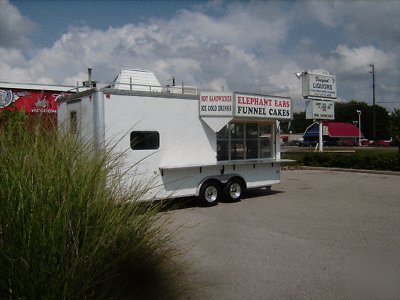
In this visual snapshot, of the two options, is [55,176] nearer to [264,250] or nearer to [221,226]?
[264,250]

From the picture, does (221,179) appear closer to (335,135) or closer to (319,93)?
(319,93)

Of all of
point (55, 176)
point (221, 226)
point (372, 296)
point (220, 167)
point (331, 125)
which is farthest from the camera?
point (331, 125)

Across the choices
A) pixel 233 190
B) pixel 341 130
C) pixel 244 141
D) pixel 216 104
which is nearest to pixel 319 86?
pixel 244 141

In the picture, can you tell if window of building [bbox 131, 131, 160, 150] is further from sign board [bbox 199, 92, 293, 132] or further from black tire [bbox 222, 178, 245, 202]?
black tire [bbox 222, 178, 245, 202]

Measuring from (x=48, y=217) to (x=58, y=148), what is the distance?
2.33 ft

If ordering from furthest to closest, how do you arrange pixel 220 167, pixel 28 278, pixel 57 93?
1. pixel 57 93
2. pixel 220 167
3. pixel 28 278

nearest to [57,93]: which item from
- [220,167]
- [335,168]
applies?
[220,167]


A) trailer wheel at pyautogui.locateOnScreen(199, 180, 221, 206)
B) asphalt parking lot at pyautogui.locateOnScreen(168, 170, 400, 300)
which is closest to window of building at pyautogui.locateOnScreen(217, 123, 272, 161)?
trailer wheel at pyautogui.locateOnScreen(199, 180, 221, 206)

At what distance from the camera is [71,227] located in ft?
9.78

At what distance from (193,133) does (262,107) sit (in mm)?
2439

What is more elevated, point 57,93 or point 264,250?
point 57,93

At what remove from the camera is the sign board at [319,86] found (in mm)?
27188

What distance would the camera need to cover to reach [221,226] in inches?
331

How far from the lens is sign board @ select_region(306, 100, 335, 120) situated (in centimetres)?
2741
